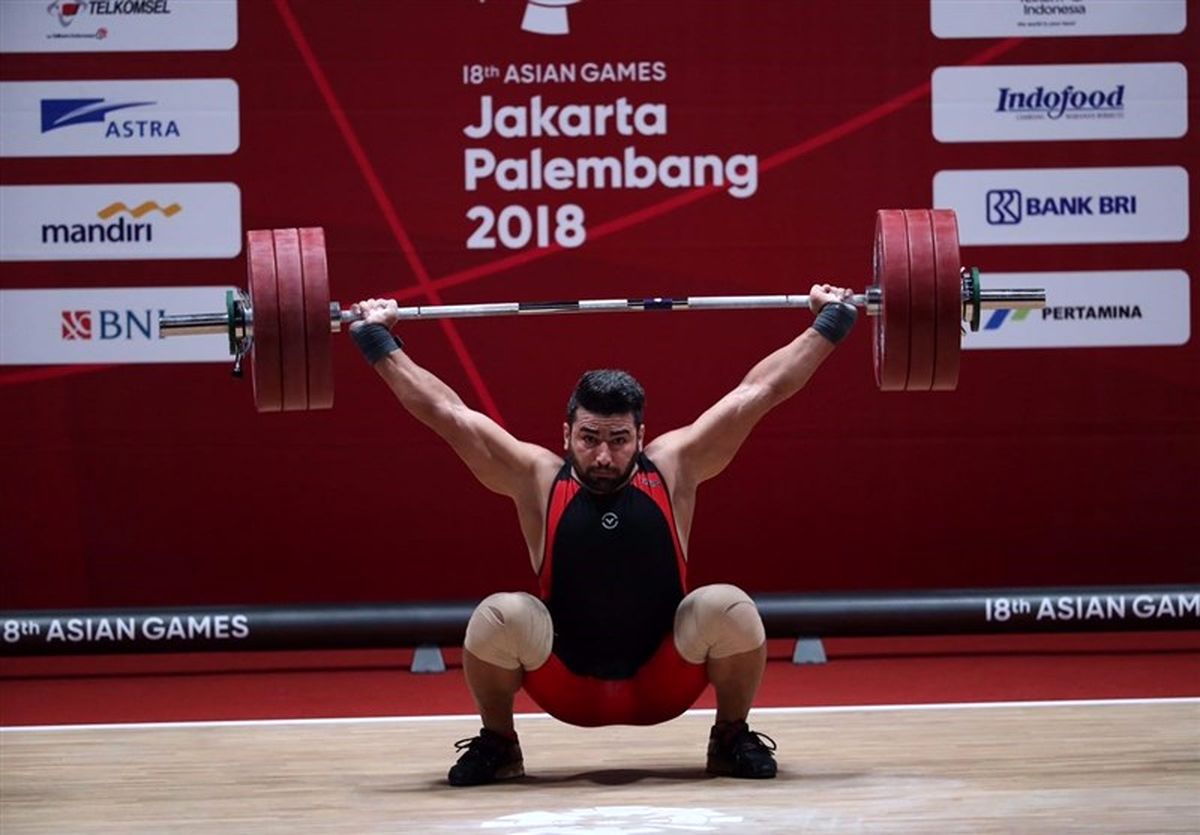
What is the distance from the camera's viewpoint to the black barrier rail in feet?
21.2

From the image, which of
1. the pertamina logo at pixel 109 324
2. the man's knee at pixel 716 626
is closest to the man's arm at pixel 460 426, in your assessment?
the man's knee at pixel 716 626

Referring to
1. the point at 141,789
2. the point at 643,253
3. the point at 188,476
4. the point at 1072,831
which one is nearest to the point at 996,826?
the point at 1072,831

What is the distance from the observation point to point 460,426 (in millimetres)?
4320

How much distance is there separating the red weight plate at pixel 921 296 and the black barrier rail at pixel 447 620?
2171 mm

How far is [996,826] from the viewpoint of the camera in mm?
3738

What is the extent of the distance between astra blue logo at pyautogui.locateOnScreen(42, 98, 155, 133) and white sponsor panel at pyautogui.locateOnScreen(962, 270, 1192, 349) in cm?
315

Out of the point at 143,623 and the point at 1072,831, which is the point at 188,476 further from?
the point at 1072,831

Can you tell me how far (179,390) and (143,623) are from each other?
35.1 inches

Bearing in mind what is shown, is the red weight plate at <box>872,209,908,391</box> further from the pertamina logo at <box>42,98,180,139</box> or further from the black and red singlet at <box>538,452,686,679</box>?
the pertamina logo at <box>42,98,180,139</box>

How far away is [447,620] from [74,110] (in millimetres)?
2244

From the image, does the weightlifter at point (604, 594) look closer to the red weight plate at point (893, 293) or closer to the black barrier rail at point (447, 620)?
the red weight plate at point (893, 293)

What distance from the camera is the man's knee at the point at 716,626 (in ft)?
13.7

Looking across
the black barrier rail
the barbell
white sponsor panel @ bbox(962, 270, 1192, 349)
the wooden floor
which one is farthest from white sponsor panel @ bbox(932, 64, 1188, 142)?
the barbell

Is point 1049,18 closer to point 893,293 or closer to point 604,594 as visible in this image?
point 893,293
